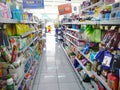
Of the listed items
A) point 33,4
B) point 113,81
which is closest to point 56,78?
point 113,81

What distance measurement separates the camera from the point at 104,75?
2254 mm

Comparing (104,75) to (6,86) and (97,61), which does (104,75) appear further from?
(6,86)

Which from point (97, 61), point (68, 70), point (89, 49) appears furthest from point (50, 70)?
point (97, 61)

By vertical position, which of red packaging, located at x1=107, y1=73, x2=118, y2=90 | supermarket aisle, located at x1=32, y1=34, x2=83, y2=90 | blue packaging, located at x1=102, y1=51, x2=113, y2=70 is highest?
blue packaging, located at x1=102, y1=51, x2=113, y2=70

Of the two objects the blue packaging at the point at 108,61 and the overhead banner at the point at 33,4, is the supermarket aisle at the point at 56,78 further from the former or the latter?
the overhead banner at the point at 33,4

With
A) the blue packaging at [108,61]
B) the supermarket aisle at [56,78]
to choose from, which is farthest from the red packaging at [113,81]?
the supermarket aisle at [56,78]

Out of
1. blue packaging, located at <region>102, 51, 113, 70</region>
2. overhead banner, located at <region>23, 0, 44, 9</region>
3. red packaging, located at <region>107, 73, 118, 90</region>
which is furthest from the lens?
overhead banner, located at <region>23, 0, 44, 9</region>

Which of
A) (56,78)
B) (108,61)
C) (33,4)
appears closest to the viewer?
(108,61)

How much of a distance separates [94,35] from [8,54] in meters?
1.84

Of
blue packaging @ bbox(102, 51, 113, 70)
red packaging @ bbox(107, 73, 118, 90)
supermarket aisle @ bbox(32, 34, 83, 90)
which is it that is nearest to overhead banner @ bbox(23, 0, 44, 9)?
supermarket aisle @ bbox(32, 34, 83, 90)

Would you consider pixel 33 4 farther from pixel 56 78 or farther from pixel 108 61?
pixel 108 61

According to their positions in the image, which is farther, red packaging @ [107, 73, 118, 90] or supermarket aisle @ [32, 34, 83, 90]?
supermarket aisle @ [32, 34, 83, 90]

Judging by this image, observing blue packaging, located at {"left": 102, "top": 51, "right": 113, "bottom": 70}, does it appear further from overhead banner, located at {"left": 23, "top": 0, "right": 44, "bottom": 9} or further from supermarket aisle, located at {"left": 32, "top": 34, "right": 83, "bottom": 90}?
overhead banner, located at {"left": 23, "top": 0, "right": 44, "bottom": 9}

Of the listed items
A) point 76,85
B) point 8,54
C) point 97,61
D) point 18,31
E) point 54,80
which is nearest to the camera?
point 8,54
